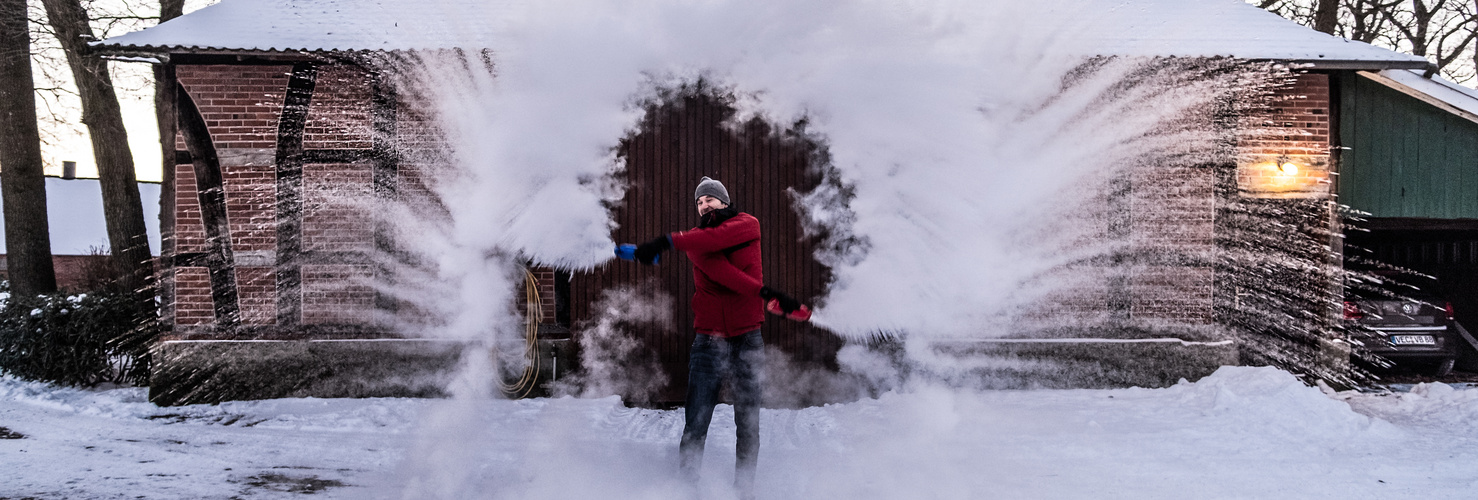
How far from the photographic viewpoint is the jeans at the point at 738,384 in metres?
3.71

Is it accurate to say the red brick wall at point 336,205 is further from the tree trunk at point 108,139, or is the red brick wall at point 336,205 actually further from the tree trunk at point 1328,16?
the tree trunk at point 1328,16

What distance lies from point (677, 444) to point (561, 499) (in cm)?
135

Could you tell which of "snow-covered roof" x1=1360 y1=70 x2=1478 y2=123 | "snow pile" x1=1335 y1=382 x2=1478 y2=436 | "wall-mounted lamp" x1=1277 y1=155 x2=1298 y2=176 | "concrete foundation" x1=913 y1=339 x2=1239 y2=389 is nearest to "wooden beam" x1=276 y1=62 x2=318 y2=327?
"concrete foundation" x1=913 y1=339 x2=1239 y2=389

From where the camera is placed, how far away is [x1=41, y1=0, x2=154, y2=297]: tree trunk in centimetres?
862

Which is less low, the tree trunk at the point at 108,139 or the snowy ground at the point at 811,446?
the tree trunk at the point at 108,139

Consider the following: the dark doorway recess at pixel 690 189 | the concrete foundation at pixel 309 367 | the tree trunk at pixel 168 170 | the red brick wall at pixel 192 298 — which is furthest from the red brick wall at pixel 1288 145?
the tree trunk at pixel 168 170

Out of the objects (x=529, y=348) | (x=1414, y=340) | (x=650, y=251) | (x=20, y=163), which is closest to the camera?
(x=650, y=251)

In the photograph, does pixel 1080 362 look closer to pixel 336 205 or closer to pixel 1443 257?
pixel 1443 257

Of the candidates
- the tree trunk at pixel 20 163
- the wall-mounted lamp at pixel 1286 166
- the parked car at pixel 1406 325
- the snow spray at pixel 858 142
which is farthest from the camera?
the tree trunk at pixel 20 163

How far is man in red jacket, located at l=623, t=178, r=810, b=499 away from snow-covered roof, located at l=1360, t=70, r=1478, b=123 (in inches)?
245

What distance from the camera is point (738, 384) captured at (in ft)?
12.2

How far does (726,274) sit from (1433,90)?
6.79 meters

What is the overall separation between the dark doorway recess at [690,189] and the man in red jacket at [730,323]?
7.52 feet

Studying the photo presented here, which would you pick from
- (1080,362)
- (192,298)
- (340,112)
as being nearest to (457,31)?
(340,112)
